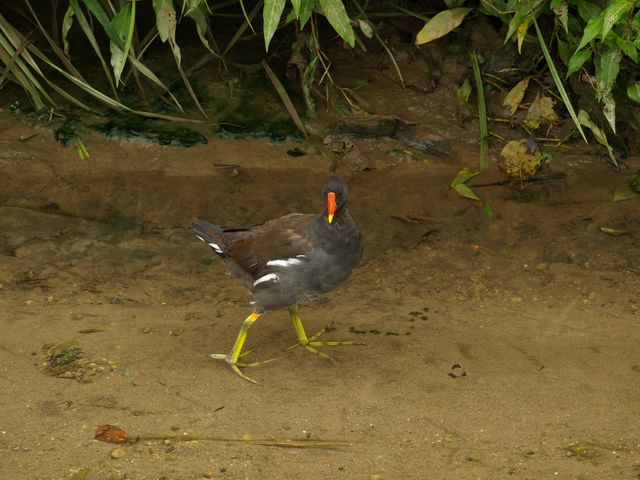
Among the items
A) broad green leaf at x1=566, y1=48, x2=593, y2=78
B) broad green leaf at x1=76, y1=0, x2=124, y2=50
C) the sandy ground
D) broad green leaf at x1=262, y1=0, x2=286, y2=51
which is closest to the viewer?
the sandy ground

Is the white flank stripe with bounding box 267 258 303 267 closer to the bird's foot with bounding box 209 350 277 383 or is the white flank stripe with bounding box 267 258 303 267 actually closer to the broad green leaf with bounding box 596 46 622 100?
the bird's foot with bounding box 209 350 277 383

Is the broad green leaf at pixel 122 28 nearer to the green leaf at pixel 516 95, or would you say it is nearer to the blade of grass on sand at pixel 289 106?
the blade of grass on sand at pixel 289 106

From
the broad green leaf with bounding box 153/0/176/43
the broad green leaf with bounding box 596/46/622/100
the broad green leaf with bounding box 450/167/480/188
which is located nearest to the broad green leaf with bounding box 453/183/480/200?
the broad green leaf with bounding box 450/167/480/188

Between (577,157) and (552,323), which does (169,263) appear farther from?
(577,157)

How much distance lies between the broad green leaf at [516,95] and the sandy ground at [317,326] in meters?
0.46

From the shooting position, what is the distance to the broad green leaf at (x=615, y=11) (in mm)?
5445

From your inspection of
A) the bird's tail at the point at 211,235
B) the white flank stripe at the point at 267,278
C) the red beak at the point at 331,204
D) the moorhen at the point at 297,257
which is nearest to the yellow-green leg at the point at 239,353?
the moorhen at the point at 297,257

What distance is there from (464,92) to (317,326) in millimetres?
2365

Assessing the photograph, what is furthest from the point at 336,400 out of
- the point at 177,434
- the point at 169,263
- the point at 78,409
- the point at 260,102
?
the point at 260,102

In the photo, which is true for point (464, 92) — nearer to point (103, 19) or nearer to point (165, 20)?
point (165, 20)

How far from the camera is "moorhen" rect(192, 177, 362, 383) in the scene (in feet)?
17.2

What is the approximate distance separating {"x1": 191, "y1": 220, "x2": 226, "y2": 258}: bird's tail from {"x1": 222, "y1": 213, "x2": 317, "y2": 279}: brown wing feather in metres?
0.03

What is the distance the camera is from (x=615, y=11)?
548cm

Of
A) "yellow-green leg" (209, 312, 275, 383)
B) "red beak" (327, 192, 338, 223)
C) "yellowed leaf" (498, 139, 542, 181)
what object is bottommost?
"yellow-green leg" (209, 312, 275, 383)
